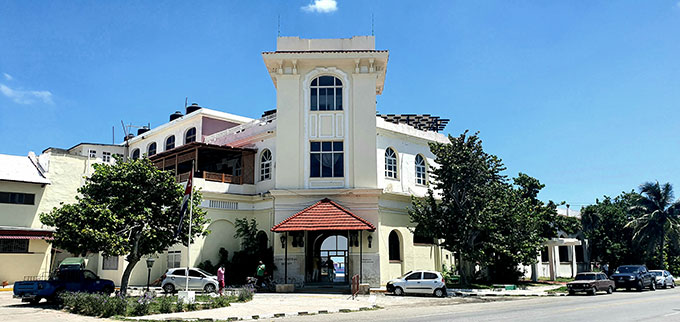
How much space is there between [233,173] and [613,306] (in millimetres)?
23019

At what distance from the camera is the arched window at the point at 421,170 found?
33469 mm

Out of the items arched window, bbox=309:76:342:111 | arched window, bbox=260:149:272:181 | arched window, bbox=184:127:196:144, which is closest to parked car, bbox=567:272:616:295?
arched window, bbox=309:76:342:111

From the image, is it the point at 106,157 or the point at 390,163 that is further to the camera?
the point at 106,157

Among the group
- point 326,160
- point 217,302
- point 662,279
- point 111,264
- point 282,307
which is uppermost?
point 326,160

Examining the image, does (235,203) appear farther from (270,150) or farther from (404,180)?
(404,180)

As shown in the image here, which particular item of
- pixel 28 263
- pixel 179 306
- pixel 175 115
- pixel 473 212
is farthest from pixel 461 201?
pixel 175 115

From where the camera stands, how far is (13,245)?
31.7 m

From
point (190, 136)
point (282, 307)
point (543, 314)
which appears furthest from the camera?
point (190, 136)

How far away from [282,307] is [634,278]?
22170 mm

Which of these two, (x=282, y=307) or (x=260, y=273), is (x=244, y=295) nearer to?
(x=282, y=307)

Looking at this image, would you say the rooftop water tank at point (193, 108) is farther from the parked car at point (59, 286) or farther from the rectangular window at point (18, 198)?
the parked car at point (59, 286)

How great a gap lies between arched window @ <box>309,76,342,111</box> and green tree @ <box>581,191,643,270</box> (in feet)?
91.2

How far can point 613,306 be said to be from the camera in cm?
1947

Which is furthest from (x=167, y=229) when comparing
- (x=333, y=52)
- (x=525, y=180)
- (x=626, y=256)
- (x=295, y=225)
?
(x=626, y=256)
